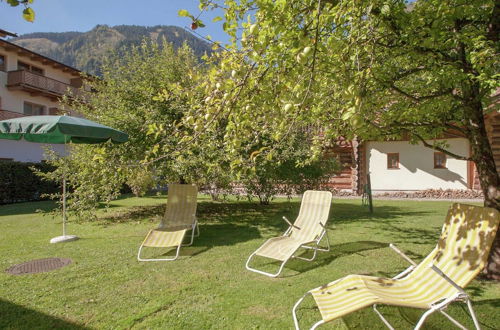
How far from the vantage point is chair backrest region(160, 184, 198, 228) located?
6.94m

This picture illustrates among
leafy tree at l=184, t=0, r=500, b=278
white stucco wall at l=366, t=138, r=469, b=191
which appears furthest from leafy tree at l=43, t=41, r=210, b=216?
white stucco wall at l=366, t=138, r=469, b=191

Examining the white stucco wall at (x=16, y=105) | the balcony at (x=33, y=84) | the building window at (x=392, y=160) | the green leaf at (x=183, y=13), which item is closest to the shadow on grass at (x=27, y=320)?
the green leaf at (x=183, y=13)

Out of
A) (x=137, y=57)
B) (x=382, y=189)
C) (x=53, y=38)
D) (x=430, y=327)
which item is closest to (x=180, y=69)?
(x=137, y=57)

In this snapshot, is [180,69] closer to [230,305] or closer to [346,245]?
[346,245]

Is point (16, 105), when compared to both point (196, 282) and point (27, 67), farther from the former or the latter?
point (196, 282)

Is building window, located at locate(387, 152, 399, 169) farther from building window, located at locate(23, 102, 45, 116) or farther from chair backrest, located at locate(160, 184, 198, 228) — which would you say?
building window, located at locate(23, 102, 45, 116)

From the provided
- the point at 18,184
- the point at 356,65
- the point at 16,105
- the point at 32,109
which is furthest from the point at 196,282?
the point at 32,109

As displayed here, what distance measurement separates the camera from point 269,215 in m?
9.97

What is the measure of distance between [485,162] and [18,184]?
16.6 metres

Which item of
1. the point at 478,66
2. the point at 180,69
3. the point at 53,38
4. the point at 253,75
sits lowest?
the point at 253,75

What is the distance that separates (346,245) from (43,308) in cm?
476

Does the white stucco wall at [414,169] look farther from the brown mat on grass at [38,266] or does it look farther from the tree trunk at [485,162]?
the brown mat on grass at [38,266]

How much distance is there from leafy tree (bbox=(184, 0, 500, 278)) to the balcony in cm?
1948

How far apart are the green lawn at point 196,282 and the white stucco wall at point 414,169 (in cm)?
912
